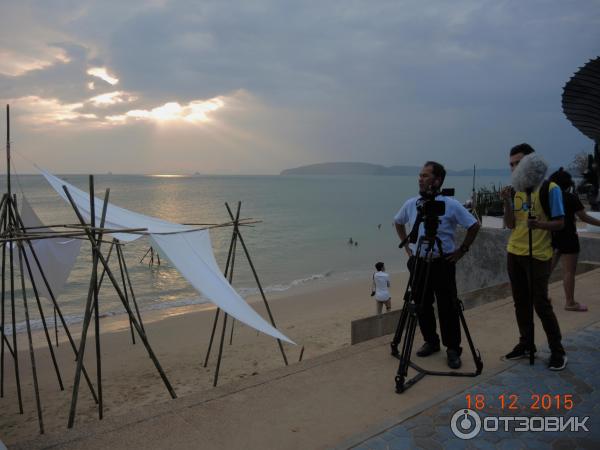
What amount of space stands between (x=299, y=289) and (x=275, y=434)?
39.0 ft

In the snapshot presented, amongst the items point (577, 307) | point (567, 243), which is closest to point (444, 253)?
point (567, 243)

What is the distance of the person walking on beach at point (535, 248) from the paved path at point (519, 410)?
190 millimetres

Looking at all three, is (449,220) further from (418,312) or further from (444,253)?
(418,312)

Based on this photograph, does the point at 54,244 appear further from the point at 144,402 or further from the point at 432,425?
the point at 432,425

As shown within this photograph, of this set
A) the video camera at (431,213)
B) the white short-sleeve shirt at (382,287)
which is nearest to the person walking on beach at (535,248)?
the video camera at (431,213)

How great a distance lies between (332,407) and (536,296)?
1.66 metres

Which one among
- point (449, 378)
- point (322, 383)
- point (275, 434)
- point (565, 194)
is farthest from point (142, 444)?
point (565, 194)

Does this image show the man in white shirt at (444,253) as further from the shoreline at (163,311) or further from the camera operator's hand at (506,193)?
the shoreline at (163,311)

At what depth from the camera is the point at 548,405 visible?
8.93 feet

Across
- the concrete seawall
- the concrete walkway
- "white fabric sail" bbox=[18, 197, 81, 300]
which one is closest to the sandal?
the concrete walkway

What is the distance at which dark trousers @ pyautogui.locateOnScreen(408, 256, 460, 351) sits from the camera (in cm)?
319

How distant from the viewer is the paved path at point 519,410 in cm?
236

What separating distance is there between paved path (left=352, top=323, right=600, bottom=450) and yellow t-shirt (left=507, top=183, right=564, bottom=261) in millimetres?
869

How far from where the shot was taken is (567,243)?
4.55 meters
